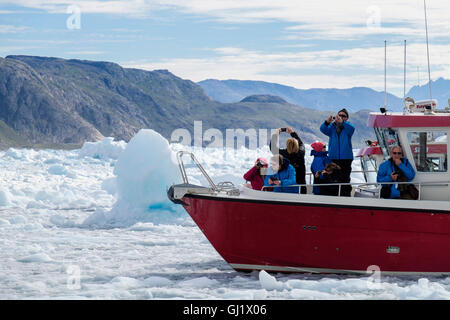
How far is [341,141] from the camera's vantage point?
10.7 meters

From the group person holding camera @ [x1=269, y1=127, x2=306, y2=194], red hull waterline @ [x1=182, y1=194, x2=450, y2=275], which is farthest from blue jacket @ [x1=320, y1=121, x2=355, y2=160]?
red hull waterline @ [x1=182, y1=194, x2=450, y2=275]

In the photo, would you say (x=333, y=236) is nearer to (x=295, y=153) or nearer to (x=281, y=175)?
(x=281, y=175)

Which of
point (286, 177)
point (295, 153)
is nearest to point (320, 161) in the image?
point (295, 153)

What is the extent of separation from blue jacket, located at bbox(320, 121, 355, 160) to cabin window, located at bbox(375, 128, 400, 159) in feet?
1.65

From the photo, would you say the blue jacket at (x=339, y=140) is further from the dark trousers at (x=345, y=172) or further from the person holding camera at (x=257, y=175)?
the person holding camera at (x=257, y=175)

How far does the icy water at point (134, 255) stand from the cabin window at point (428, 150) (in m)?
1.65

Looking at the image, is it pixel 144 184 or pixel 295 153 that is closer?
pixel 295 153

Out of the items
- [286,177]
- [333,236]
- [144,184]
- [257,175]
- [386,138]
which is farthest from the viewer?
[144,184]

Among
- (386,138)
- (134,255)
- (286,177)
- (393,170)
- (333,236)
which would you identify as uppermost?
(386,138)

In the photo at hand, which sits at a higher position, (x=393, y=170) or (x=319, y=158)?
(x=319, y=158)

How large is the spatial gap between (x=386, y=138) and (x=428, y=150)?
701mm

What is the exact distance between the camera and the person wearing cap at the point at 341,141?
10641 millimetres

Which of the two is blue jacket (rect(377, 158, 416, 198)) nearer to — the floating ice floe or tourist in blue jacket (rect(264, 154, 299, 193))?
tourist in blue jacket (rect(264, 154, 299, 193))
